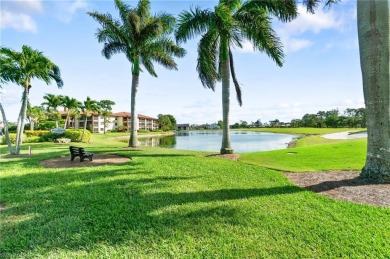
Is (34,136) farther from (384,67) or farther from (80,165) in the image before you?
(384,67)

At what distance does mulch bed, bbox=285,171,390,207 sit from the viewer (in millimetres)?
6039

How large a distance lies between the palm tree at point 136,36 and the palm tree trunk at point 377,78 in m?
14.5

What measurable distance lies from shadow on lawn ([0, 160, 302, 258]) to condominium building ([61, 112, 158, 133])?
69.1 metres

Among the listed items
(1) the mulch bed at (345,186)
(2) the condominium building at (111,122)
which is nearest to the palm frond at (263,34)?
(1) the mulch bed at (345,186)

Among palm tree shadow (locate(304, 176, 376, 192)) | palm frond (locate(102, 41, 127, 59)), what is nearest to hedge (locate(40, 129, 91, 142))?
palm frond (locate(102, 41, 127, 59))

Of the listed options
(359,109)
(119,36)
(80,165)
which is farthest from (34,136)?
(359,109)

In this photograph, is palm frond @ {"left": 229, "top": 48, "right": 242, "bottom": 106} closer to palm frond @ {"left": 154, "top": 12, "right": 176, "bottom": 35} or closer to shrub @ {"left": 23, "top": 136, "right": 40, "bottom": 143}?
palm frond @ {"left": 154, "top": 12, "right": 176, "bottom": 35}

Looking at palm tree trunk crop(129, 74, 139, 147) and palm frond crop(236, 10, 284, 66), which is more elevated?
palm frond crop(236, 10, 284, 66)

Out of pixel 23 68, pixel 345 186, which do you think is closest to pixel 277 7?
pixel 345 186

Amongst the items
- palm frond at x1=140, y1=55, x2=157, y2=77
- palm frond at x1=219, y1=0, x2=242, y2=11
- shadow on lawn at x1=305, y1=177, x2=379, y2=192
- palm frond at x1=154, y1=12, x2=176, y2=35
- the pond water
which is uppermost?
palm frond at x1=154, y1=12, x2=176, y2=35

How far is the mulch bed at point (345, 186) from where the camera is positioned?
6.04 metres

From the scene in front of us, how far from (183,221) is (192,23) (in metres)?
12.1

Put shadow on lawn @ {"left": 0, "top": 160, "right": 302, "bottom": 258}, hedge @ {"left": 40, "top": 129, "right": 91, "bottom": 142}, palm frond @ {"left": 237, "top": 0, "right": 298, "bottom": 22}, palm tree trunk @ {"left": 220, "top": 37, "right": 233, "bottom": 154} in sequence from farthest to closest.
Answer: hedge @ {"left": 40, "top": 129, "right": 91, "bottom": 142} < palm tree trunk @ {"left": 220, "top": 37, "right": 233, "bottom": 154} < palm frond @ {"left": 237, "top": 0, "right": 298, "bottom": 22} < shadow on lawn @ {"left": 0, "top": 160, "right": 302, "bottom": 258}

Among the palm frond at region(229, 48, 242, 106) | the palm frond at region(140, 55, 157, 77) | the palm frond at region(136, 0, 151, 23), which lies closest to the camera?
the palm frond at region(229, 48, 242, 106)
